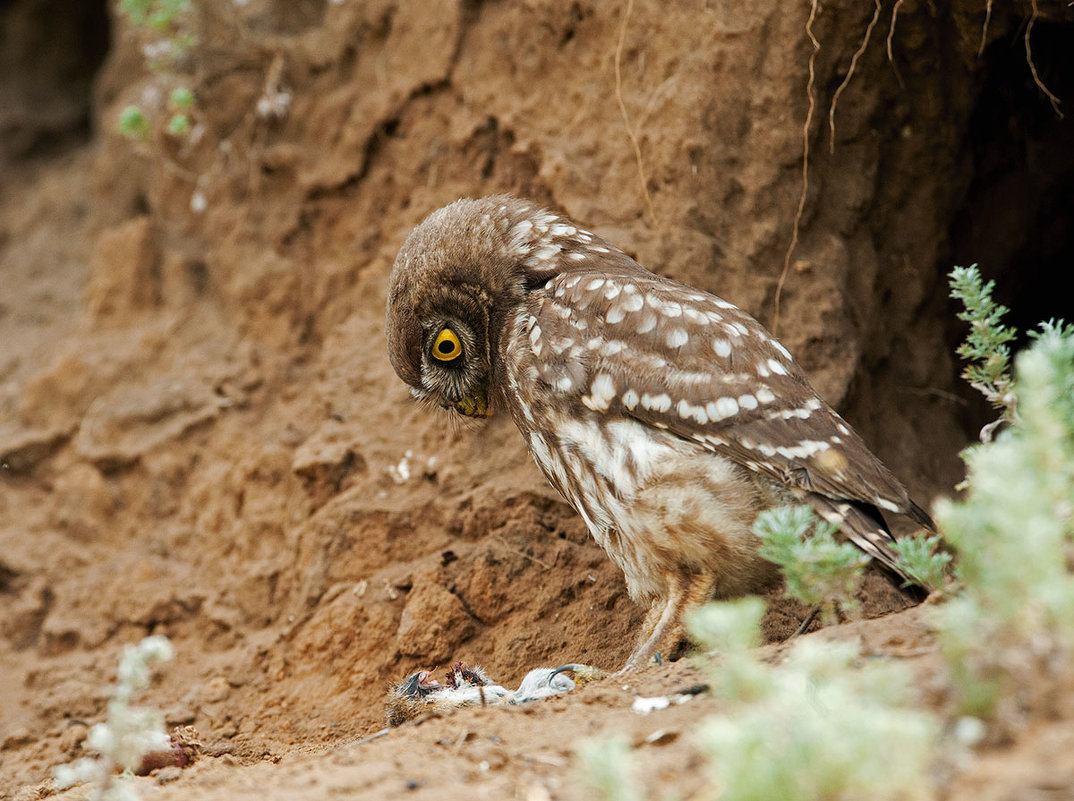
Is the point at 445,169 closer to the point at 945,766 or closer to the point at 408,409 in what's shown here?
the point at 408,409

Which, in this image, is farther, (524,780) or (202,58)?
(202,58)

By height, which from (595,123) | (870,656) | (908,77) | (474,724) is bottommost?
(474,724)

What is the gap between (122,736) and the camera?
2400mm

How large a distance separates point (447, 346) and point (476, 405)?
0.34m

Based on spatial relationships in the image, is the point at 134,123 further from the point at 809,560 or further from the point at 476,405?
the point at 809,560

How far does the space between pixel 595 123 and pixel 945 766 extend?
14.3 feet

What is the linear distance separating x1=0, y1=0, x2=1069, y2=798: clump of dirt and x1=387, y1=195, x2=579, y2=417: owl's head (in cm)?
79

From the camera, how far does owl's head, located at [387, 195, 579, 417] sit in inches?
185

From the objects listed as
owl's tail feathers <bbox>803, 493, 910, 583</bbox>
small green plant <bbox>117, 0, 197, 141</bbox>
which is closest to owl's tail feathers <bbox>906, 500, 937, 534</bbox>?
owl's tail feathers <bbox>803, 493, 910, 583</bbox>

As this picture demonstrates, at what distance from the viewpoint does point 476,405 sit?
497 centimetres

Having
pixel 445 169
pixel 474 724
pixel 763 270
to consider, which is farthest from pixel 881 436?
pixel 474 724

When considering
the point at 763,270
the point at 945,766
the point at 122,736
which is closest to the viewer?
the point at 945,766

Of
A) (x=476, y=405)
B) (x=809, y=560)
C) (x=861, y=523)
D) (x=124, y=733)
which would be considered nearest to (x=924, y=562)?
(x=809, y=560)

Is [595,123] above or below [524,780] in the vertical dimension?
above
